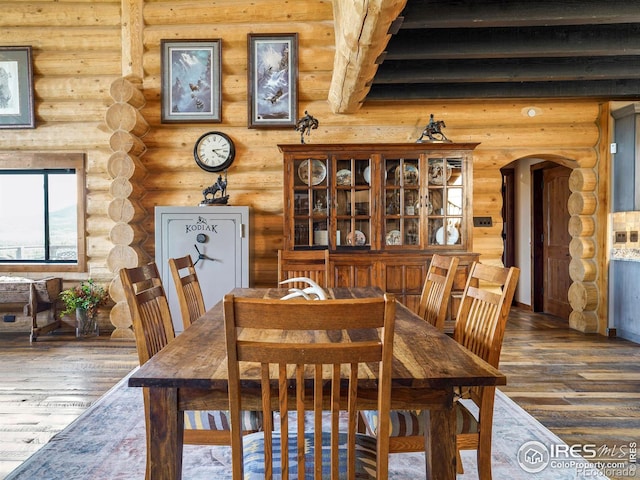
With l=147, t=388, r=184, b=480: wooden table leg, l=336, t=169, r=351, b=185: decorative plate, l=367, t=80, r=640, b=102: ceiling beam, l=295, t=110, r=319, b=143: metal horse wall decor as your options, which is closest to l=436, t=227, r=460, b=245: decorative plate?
l=336, t=169, r=351, b=185: decorative plate

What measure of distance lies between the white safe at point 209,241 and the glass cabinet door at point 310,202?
1.72 ft

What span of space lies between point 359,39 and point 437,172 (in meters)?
1.93

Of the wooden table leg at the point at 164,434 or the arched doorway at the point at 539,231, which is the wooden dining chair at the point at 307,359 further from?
the arched doorway at the point at 539,231

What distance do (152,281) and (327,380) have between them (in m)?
1.22

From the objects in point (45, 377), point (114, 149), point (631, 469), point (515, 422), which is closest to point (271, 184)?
point (114, 149)

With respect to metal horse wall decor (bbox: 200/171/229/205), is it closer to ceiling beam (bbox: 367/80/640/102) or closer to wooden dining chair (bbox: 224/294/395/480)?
ceiling beam (bbox: 367/80/640/102)

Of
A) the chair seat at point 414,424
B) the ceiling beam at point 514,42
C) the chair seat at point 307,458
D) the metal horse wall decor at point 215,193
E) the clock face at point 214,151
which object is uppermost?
the ceiling beam at point 514,42

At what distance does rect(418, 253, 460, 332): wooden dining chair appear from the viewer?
2.23 m

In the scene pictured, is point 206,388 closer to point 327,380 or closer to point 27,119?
point 327,380

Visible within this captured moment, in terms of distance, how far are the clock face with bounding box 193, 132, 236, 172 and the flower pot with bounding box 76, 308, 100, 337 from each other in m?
2.02

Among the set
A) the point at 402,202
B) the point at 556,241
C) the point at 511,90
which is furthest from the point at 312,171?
the point at 556,241

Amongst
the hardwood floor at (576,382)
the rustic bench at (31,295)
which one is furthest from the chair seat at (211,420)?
the rustic bench at (31,295)

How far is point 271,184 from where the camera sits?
4.97 metres

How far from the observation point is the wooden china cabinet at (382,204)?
4.38 metres
